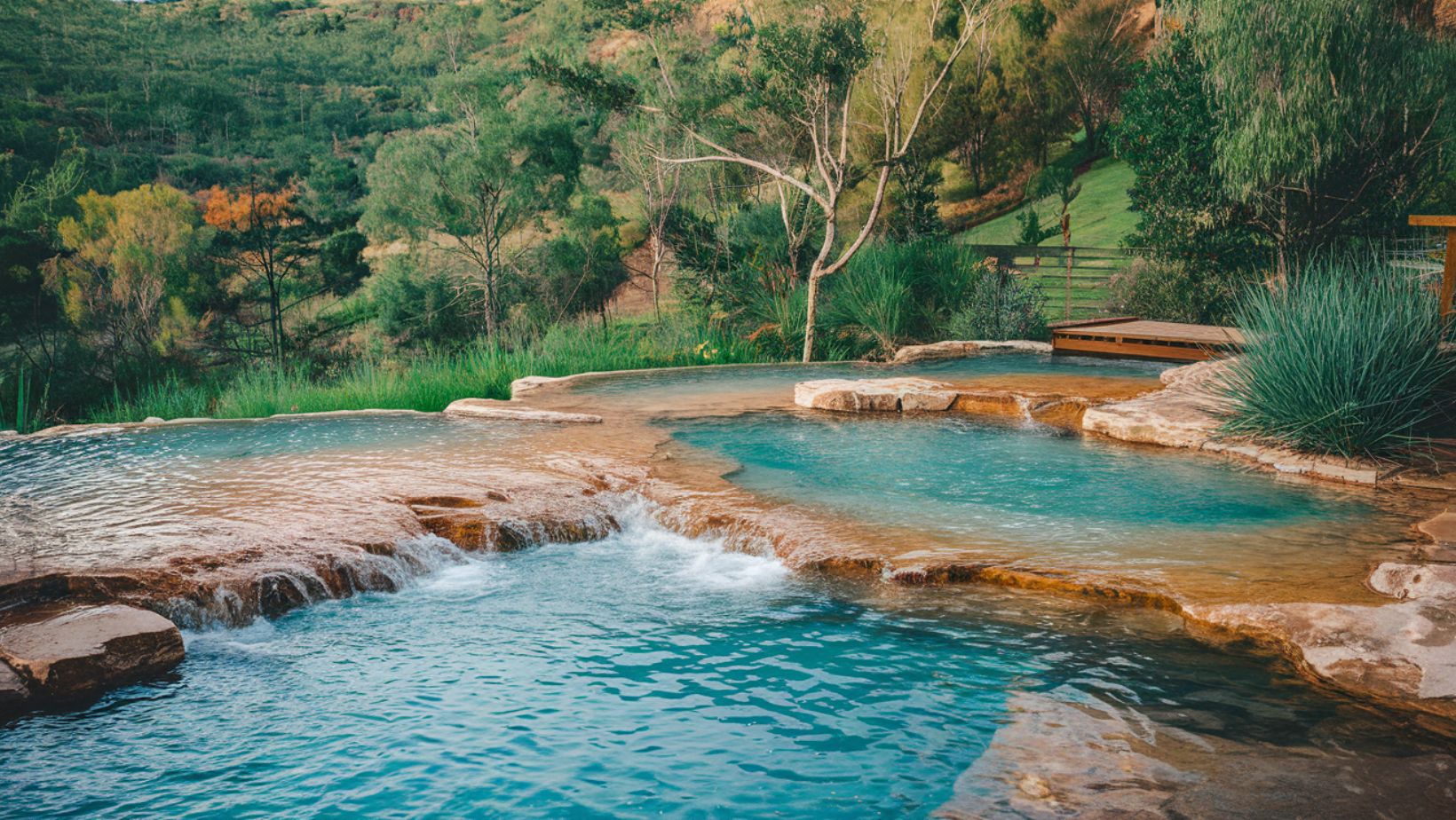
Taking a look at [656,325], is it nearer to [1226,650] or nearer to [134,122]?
[1226,650]

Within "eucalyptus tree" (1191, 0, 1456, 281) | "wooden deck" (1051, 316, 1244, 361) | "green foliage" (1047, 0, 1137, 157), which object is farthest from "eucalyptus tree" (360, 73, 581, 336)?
"green foliage" (1047, 0, 1137, 157)

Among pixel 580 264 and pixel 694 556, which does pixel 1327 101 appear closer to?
pixel 694 556

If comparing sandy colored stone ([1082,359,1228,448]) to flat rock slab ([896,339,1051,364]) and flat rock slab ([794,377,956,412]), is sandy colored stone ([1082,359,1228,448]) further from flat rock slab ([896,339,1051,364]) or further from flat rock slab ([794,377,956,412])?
flat rock slab ([896,339,1051,364])

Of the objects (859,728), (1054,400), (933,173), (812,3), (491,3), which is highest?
(491,3)

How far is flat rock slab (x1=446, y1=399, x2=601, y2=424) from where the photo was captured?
8.37 metres

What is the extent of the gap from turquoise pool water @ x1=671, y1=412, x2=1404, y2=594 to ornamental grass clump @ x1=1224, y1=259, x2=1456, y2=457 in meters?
0.55

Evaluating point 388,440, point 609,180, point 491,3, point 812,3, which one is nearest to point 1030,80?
point 609,180

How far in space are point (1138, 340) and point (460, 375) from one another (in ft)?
23.4

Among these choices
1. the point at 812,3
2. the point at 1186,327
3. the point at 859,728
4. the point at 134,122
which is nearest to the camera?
the point at 859,728

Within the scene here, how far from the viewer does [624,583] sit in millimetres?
5176

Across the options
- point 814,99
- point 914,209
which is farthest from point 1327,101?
point 914,209

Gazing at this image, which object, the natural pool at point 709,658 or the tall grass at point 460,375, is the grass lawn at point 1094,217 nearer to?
the tall grass at point 460,375

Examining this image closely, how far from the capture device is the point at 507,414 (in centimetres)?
866

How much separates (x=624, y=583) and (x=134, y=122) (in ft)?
112
